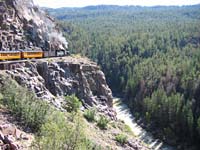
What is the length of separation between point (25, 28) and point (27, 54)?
9944 millimetres

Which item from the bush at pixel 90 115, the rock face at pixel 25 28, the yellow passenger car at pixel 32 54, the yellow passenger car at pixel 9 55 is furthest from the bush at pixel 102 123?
the rock face at pixel 25 28

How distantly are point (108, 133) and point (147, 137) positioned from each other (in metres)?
39.6

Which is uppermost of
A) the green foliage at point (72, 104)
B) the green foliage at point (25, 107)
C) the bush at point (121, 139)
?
the green foliage at point (25, 107)

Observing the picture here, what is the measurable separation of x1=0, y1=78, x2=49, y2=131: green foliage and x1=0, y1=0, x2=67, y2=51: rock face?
818 inches

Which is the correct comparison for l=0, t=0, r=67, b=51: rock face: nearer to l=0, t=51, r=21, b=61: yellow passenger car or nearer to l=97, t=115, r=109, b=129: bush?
l=0, t=51, r=21, b=61: yellow passenger car

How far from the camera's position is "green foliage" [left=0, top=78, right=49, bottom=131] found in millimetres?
46875

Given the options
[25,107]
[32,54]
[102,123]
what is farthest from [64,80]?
[25,107]

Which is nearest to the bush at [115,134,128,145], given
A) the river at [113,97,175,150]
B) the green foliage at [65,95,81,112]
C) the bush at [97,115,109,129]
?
the bush at [97,115,109,129]

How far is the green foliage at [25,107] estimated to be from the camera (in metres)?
46.9

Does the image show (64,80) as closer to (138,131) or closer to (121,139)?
(121,139)

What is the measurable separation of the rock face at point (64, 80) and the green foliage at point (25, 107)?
9461 mm

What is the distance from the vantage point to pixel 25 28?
76.2m

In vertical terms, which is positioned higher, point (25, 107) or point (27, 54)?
point (27, 54)

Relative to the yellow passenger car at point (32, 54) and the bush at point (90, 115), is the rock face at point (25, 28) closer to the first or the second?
the yellow passenger car at point (32, 54)
